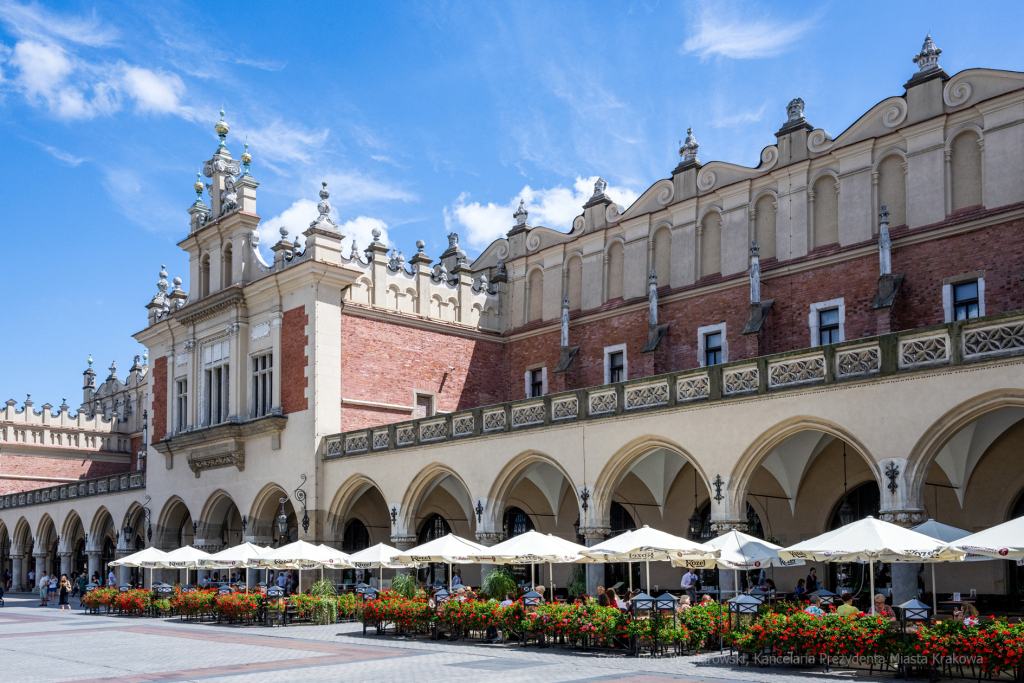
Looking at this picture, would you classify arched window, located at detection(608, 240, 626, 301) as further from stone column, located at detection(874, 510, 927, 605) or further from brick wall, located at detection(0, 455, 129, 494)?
brick wall, located at detection(0, 455, 129, 494)

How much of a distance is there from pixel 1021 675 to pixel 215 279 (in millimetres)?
31185

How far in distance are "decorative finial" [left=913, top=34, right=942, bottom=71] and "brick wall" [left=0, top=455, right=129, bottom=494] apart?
48.0 m

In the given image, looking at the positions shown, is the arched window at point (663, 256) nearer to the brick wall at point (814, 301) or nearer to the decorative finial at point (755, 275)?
the brick wall at point (814, 301)

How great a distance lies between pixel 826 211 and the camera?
27172 mm

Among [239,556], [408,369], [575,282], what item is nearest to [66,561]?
[408,369]

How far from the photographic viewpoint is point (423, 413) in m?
34.8

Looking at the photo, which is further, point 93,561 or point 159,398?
point 93,561

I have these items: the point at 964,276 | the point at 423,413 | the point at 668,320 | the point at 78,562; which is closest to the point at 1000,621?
the point at 964,276

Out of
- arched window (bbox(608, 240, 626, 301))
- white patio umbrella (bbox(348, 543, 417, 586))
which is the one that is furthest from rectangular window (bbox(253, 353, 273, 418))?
arched window (bbox(608, 240, 626, 301))

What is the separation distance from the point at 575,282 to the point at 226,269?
13143mm

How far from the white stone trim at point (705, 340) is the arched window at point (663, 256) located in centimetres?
221

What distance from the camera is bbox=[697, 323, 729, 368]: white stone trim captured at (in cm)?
2875

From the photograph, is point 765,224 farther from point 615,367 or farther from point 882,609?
point 882,609

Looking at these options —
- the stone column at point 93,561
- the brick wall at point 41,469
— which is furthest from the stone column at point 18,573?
the stone column at point 93,561
